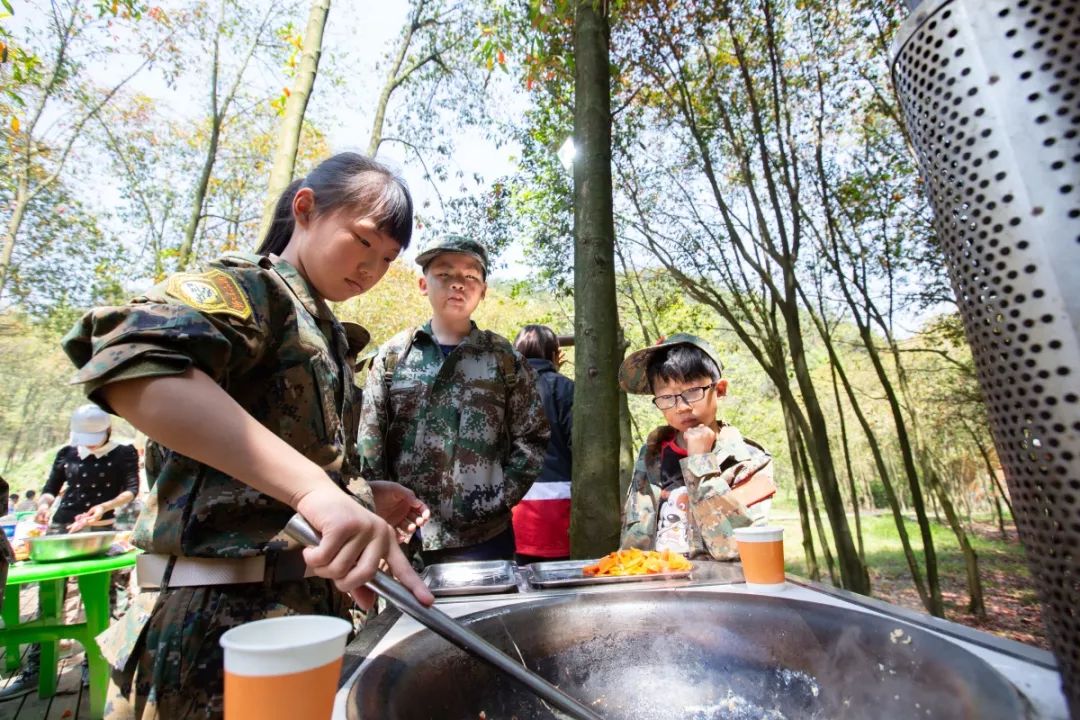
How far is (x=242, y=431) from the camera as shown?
88 centimetres

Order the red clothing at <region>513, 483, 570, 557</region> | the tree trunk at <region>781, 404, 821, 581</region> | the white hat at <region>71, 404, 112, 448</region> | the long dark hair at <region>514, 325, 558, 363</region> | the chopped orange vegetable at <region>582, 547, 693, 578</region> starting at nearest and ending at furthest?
the chopped orange vegetable at <region>582, 547, 693, 578</region>
the red clothing at <region>513, 483, 570, 557</region>
the long dark hair at <region>514, 325, 558, 363</region>
the white hat at <region>71, 404, 112, 448</region>
the tree trunk at <region>781, 404, 821, 581</region>

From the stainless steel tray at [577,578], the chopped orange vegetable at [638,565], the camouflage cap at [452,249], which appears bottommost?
the stainless steel tray at [577,578]

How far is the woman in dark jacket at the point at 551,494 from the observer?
3426mm

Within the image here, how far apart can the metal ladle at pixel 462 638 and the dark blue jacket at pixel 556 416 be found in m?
2.68

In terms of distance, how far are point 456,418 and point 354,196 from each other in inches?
58.0

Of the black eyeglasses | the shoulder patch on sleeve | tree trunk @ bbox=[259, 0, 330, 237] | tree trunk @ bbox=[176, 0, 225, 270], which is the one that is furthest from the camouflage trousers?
tree trunk @ bbox=[176, 0, 225, 270]

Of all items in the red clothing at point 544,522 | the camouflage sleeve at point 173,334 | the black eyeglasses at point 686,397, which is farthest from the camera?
the red clothing at point 544,522

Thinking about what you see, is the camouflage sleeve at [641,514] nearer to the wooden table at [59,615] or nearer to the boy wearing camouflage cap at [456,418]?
the boy wearing camouflage cap at [456,418]

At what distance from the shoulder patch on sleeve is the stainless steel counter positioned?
0.66 meters

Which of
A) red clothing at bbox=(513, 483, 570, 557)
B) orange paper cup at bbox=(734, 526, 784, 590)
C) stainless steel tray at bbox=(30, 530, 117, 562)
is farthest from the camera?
stainless steel tray at bbox=(30, 530, 117, 562)

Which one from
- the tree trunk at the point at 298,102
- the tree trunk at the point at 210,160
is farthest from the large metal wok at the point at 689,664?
the tree trunk at the point at 210,160

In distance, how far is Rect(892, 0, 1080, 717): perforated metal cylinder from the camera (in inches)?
21.6

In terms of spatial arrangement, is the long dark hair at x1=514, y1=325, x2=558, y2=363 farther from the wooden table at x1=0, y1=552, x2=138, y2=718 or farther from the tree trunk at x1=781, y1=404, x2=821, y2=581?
the tree trunk at x1=781, y1=404, x2=821, y2=581

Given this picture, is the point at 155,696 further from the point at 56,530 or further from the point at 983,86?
the point at 56,530
